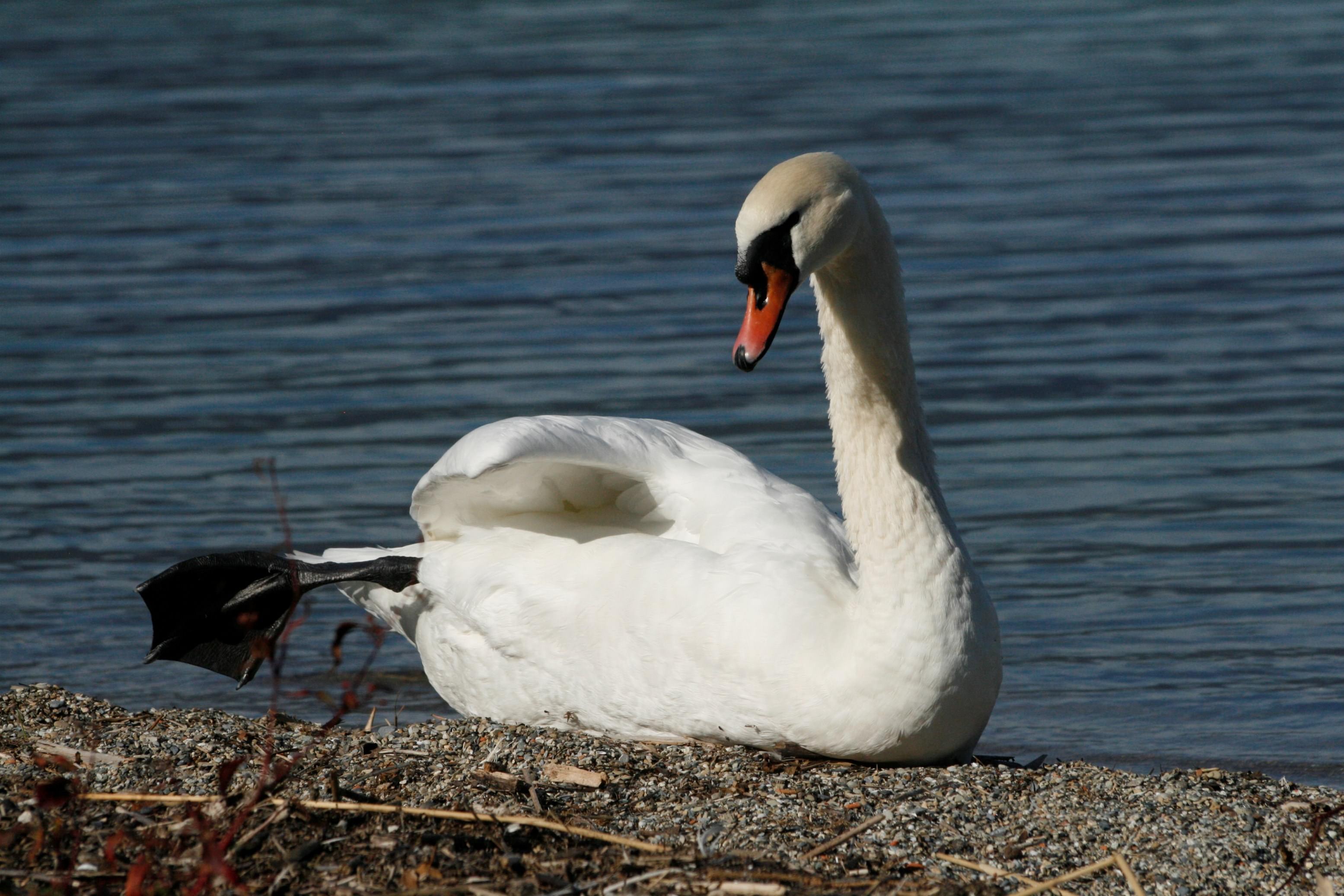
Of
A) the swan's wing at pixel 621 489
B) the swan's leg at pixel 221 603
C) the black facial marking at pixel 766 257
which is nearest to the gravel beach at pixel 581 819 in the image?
the swan's wing at pixel 621 489

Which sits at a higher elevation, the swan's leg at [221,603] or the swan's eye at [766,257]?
the swan's eye at [766,257]

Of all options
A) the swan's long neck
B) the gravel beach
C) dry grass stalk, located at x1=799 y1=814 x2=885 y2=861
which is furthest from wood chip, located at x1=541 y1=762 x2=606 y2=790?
the swan's long neck

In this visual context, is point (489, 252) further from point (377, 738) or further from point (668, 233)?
point (377, 738)

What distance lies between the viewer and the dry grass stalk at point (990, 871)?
4188mm

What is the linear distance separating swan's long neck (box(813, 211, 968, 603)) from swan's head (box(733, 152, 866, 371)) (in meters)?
0.21

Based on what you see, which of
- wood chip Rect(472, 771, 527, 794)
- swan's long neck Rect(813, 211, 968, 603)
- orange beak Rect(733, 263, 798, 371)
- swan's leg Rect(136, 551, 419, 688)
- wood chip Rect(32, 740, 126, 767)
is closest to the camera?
wood chip Rect(472, 771, 527, 794)

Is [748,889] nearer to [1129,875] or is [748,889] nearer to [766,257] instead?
[1129,875]

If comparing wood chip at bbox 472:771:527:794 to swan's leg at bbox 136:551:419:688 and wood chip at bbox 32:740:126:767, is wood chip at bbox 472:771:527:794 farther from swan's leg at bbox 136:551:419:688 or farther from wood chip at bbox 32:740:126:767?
swan's leg at bbox 136:551:419:688

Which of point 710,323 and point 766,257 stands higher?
point 766,257

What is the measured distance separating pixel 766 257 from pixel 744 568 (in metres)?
0.92

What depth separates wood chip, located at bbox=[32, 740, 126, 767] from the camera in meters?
4.91

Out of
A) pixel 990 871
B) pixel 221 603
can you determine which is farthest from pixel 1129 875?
pixel 221 603

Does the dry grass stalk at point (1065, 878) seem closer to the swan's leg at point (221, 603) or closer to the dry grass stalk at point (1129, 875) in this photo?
the dry grass stalk at point (1129, 875)

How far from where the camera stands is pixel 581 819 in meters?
4.45
